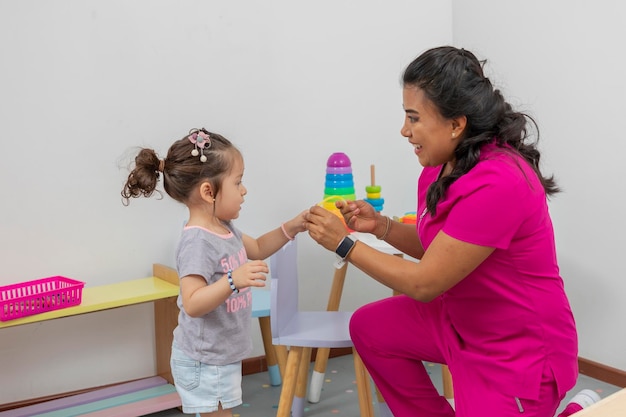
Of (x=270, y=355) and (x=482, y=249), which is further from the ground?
(x=482, y=249)

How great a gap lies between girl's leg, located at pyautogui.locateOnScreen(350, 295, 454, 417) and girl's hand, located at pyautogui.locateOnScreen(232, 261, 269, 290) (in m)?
0.48

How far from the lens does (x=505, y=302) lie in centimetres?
177

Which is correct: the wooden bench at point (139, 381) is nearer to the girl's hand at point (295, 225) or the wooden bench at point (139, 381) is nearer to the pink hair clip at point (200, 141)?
the girl's hand at point (295, 225)

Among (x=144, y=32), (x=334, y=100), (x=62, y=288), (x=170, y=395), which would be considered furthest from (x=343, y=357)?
(x=144, y=32)

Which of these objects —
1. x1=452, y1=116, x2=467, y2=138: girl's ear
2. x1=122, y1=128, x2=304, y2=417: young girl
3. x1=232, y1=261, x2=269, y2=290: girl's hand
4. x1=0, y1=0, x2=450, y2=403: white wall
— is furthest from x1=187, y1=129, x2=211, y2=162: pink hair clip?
x1=0, y1=0, x2=450, y2=403: white wall

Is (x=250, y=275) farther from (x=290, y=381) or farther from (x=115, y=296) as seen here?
(x=115, y=296)

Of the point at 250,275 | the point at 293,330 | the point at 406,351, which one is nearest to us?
the point at 250,275

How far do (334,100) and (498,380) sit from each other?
57.1 inches

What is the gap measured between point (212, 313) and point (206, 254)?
0.14m

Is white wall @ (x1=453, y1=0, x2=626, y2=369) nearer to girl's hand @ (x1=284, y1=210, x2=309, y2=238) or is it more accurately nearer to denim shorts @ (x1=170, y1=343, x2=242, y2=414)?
girl's hand @ (x1=284, y1=210, x2=309, y2=238)

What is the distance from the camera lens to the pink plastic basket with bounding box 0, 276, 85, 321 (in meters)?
2.13

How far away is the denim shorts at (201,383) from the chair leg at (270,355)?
33.8 inches

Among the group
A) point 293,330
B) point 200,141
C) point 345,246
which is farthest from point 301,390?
point 200,141

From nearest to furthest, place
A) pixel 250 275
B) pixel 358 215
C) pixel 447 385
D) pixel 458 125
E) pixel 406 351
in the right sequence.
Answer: pixel 250 275 → pixel 458 125 → pixel 406 351 → pixel 358 215 → pixel 447 385
